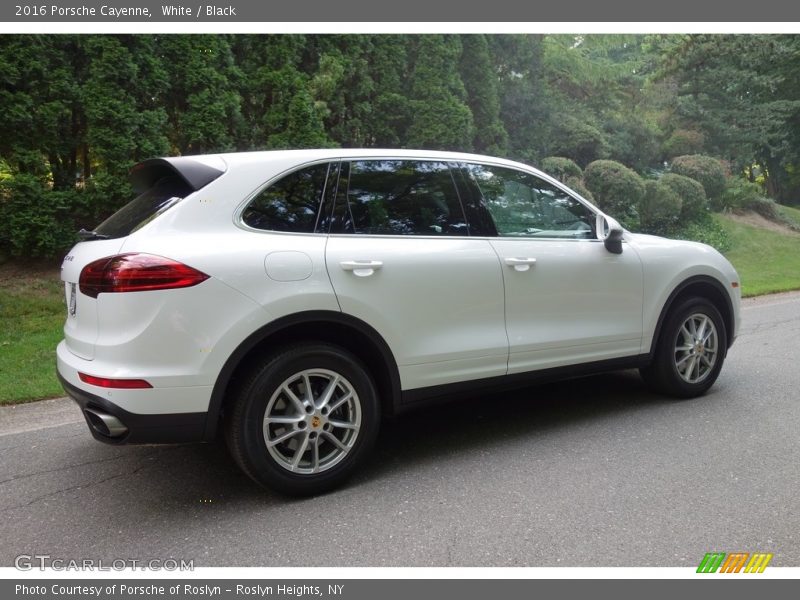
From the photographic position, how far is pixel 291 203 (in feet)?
11.4

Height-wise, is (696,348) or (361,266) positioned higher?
(361,266)

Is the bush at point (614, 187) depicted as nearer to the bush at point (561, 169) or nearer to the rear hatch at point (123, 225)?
the bush at point (561, 169)

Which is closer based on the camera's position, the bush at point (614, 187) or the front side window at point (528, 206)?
the front side window at point (528, 206)

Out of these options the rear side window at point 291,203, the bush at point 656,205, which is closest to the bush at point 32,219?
the rear side window at point 291,203

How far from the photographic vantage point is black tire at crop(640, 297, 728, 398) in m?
4.87

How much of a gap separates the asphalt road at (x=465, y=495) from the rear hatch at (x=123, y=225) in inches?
35.1

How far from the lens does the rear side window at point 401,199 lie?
12.0 feet

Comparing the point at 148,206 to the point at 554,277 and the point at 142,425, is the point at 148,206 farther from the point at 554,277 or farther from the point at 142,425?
the point at 554,277

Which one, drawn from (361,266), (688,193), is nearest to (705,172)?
(688,193)

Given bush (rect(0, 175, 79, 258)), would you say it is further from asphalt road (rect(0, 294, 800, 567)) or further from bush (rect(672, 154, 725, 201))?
bush (rect(672, 154, 725, 201))

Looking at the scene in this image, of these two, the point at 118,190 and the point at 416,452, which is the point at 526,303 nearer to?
the point at 416,452

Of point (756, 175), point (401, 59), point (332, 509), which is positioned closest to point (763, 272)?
point (401, 59)

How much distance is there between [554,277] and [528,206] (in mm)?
531

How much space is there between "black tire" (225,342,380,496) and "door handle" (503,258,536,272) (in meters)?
1.16
